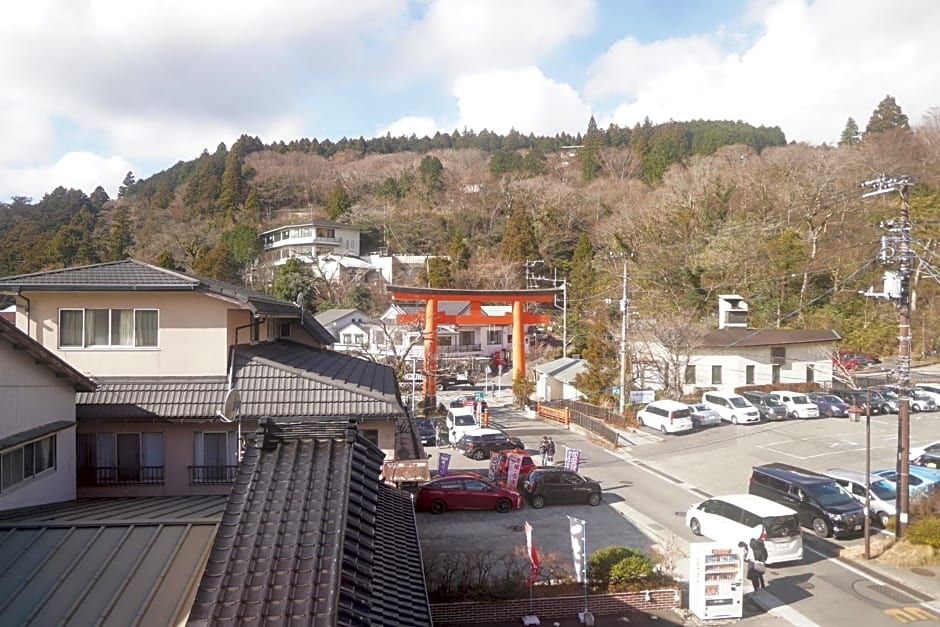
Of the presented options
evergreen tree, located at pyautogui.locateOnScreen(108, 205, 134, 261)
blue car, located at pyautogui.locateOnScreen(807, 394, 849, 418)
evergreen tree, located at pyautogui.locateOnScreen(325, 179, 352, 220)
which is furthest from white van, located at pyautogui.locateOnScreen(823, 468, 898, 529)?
evergreen tree, located at pyautogui.locateOnScreen(325, 179, 352, 220)

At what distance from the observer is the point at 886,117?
5522cm

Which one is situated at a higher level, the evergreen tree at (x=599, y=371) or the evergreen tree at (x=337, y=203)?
the evergreen tree at (x=337, y=203)

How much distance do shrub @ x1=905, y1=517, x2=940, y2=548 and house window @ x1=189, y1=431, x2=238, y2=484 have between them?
1494 cm

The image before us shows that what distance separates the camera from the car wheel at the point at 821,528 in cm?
1517

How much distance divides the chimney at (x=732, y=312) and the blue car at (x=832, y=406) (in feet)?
23.1

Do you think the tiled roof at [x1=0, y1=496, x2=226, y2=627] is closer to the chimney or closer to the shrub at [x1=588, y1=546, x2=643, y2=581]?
the shrub at [x1=588, y1=546, x2=643, y2=581]

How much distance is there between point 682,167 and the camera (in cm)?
5466

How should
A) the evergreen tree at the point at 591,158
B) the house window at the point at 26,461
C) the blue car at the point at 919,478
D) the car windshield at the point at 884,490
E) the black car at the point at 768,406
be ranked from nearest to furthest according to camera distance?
the house window at the point at 26,461, the car windshield at the point at 884,490, the blue car at the point at 919,478, the black car at the point at 768,406, the evergreen tree at the point at 591,158

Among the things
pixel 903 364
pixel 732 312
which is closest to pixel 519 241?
pixel 732 312

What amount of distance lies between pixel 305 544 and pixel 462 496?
13.8 metres

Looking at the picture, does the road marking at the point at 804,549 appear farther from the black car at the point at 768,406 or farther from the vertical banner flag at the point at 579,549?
the black car at the point at 768,406

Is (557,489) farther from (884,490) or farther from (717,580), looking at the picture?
(884,490)

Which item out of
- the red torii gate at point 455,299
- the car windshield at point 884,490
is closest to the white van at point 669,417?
the red torii gate at point 455,299

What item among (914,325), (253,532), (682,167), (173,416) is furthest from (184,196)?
(253,532)
